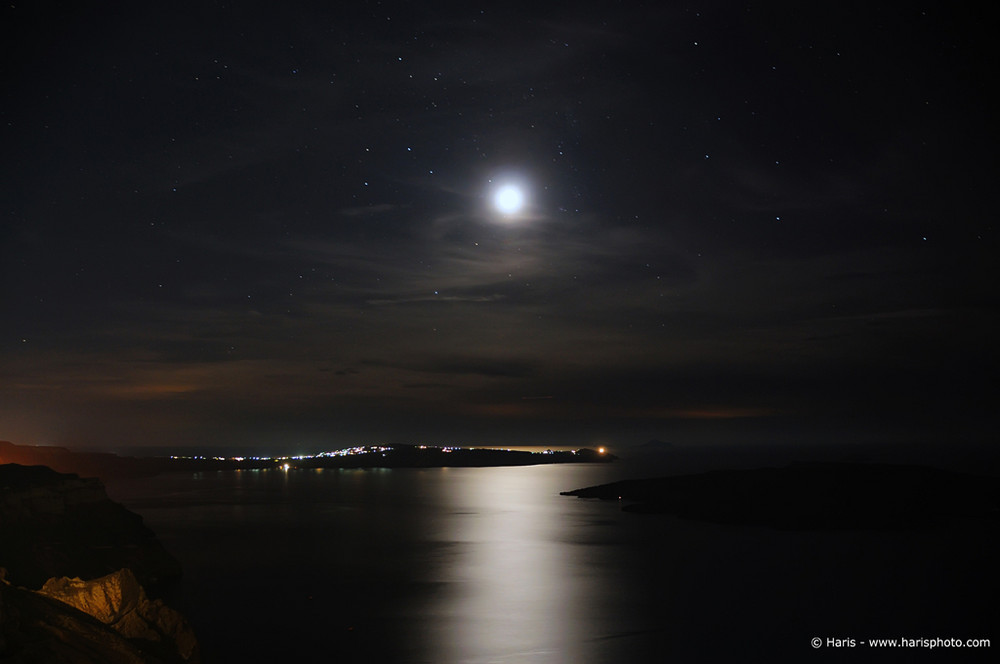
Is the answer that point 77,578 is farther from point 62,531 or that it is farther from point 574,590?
point 574,590

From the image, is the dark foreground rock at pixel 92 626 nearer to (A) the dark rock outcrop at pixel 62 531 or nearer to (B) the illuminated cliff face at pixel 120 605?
(B) the illuminated cliff face at pixel 120 605

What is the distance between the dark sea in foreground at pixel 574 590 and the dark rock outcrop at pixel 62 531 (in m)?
4.13

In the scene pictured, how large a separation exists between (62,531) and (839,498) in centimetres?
6312

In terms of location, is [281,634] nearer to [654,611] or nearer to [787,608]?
[654,611]

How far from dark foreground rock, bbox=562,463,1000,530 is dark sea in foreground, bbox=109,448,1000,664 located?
10.6 feet

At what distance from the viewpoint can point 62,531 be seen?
29.0 meters

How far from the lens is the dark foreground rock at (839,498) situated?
63.2 m

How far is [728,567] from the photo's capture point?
150 ft

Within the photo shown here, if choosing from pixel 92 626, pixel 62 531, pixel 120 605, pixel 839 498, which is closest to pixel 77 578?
pixel 120 605

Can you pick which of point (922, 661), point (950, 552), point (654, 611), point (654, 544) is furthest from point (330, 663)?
point (950, 552)

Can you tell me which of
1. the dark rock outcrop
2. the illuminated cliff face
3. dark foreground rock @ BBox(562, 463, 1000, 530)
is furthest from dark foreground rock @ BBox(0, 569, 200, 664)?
dark foreground rock @ BBox(562, 463, 1000, 530)

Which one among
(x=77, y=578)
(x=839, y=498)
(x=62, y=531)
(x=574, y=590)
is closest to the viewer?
(x=77, y=578)

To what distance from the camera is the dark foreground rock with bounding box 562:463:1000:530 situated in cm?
6325

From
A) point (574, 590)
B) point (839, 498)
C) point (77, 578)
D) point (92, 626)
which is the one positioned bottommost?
point (574, 590)
